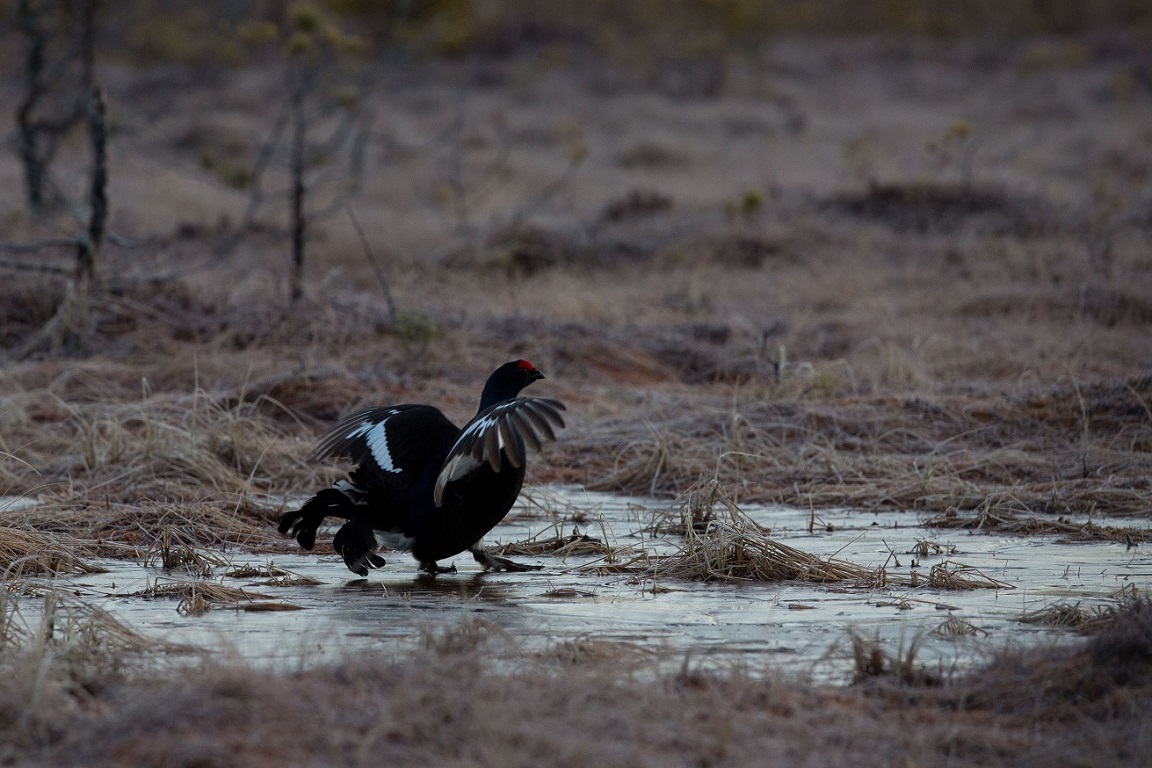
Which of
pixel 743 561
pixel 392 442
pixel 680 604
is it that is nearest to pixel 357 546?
pixel 392 442

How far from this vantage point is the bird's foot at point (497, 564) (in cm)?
525

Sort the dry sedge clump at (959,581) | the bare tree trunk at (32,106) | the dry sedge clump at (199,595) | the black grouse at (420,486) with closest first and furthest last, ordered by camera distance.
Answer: the dry sedge clump at (199,595), the dry sedge clump at (959,581), the black grouse at (420,486), the bare tree trunk at (32,106)

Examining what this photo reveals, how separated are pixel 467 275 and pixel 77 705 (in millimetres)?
9378

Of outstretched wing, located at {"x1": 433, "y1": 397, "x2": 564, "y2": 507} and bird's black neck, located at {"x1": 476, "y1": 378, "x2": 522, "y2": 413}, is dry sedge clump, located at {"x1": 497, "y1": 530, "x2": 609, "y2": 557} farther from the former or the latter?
outstretched wing, located at {"x1": 433, "y1": 397, "x2": 564, "y2": 507}

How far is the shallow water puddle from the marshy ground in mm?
49

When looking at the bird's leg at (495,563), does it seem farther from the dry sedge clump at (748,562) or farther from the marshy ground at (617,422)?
the dry sedge clump at (748,562)

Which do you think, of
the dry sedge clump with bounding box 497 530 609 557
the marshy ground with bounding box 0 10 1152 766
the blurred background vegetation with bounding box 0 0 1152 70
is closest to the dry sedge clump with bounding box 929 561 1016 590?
the marshy ground with bounding box 0 10 1152 766

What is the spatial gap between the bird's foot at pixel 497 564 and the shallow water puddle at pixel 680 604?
0.15 feet

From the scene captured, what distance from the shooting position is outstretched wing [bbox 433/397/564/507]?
4.55 m

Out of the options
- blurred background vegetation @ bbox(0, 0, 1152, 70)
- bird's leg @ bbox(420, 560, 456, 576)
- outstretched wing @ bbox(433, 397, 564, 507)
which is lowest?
bird's leg @ bbox(420, 560, 456, 576)

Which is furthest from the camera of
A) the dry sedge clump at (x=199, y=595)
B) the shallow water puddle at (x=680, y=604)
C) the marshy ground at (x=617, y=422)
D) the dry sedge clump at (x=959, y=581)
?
the dry sedge clump at (x=959, y=581)

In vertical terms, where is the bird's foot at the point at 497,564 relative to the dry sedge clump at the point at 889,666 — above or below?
below

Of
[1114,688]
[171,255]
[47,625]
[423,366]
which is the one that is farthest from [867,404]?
[171,255]

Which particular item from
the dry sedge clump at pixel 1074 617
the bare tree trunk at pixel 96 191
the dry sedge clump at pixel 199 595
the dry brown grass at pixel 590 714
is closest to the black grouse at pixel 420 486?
the dry sedge clump at pixel 199 595
